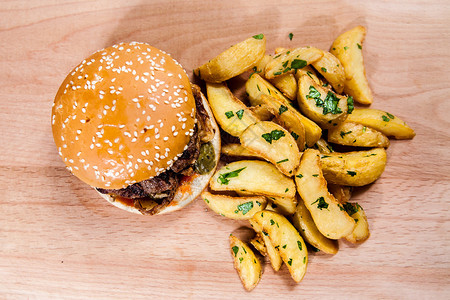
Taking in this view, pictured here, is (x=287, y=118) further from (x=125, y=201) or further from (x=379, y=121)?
(x=125, y=201)

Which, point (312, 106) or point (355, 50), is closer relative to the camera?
point (312, 106)

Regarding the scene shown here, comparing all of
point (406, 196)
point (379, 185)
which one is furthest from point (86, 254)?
point (406, 196)

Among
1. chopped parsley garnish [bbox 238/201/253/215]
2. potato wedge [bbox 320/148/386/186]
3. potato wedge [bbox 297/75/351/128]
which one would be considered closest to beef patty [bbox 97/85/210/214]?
chopped parsley garnish [bbox 238/201/253/215]

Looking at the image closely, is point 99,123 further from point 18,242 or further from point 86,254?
point 18,242

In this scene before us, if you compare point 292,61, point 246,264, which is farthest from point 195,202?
point 292,61

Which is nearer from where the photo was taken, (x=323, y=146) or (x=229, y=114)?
(x=229, y=114)

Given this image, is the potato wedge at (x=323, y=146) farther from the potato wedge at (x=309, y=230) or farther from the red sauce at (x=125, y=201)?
the red sauce at (x=125, y=201)

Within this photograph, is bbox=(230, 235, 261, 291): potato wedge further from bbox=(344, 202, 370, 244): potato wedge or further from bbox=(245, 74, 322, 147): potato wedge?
bbox=(245, 74, 322, 147): potato wedge
